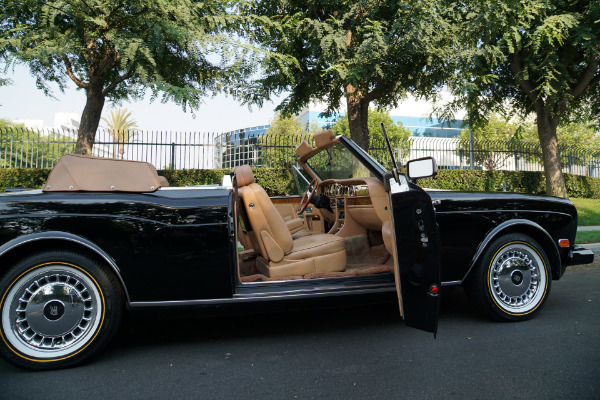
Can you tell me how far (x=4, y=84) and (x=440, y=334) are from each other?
34.1 feet

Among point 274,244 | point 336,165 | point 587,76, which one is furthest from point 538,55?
point 274,244

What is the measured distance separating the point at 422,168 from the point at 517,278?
1.49 meters

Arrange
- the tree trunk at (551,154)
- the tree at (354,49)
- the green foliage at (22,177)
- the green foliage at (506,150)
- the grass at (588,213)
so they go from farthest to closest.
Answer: the green foliage at (506,150) < the tree trunk at (551,154) < the green foliage at (22,177) < the grass at (588,213) < the tree at (354,49)

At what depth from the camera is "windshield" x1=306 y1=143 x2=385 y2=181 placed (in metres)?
3.98

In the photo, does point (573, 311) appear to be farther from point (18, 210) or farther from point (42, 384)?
point (18, 210)

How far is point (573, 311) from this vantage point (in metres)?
4.05

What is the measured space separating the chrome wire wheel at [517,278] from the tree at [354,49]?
789 cm

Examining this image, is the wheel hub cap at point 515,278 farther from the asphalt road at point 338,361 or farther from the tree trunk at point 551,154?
the tree trunk at point 551,154

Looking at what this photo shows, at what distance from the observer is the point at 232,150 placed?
46.7 feet

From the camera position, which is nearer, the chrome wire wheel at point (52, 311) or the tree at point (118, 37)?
the chrome wire wheel at point (52, 311)

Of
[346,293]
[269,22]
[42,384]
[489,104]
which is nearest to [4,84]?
[269,22]

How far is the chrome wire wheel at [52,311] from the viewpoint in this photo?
282 cm

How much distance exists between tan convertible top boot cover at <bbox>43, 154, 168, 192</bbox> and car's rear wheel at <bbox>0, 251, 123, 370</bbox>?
508 mm

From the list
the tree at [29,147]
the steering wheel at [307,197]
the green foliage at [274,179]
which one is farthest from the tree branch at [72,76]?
the steering wheel at [307,197]
